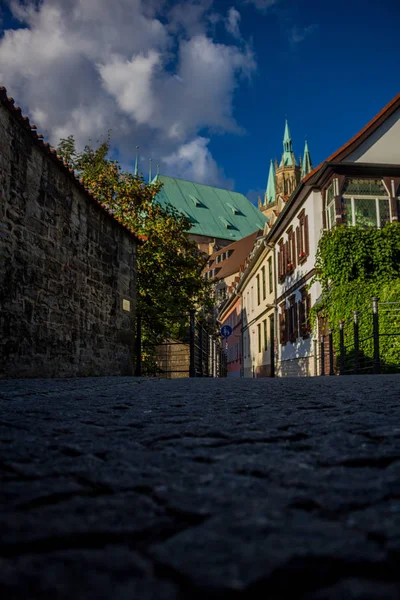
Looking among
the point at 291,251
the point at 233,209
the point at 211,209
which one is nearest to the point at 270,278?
the point at 291,251

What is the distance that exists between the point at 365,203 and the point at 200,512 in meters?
18.7

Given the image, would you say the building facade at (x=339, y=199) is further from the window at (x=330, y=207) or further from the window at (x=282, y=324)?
the window at (x=282, y=324)

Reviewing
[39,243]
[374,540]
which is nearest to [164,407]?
[374,540]

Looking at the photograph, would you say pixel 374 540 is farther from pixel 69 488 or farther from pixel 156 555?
pixel 69 488

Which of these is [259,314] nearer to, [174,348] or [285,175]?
[174,348]

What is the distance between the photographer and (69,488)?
58.7 inches

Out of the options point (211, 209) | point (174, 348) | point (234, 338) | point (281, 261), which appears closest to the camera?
point (174, 348)

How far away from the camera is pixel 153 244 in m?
18.7

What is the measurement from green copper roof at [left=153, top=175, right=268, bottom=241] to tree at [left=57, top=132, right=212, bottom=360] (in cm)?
4527

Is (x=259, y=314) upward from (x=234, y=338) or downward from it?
upward

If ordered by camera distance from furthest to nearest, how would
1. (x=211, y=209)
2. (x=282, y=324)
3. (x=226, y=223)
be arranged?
(x=211, y=209) < (x=226, y=223) < (x=282, y=324)

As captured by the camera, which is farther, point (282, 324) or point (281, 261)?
point (281, 261)

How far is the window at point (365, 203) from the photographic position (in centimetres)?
1845

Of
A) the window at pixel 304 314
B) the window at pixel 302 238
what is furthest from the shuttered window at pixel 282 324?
the window at pixel 302 238
